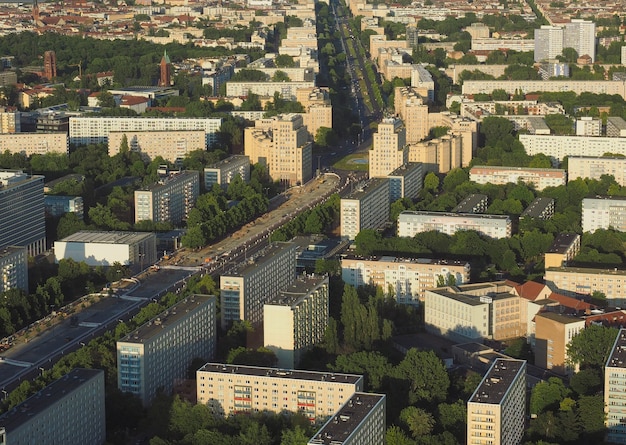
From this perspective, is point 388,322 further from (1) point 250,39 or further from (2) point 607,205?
(1) point 250,39

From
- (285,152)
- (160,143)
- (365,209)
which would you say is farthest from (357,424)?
(160,143)

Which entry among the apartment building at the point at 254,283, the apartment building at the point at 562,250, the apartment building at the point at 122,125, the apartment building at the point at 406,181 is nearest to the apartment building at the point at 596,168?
the apartment building at the point at 406,181

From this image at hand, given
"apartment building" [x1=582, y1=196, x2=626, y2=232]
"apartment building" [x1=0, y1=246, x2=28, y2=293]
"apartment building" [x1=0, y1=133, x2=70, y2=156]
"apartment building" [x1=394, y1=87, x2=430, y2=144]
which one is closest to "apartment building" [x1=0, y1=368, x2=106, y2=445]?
"apartment building" [x1=0, y1=246, x2=28, y2=293]

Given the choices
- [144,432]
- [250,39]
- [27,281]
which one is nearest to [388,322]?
[144,432]

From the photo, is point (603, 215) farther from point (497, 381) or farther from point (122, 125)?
point (122, 125)

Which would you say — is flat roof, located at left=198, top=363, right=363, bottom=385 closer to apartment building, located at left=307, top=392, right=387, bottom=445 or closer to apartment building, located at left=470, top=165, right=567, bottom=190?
apartment building, located at left=307, top=392, right=387, bottom=445
